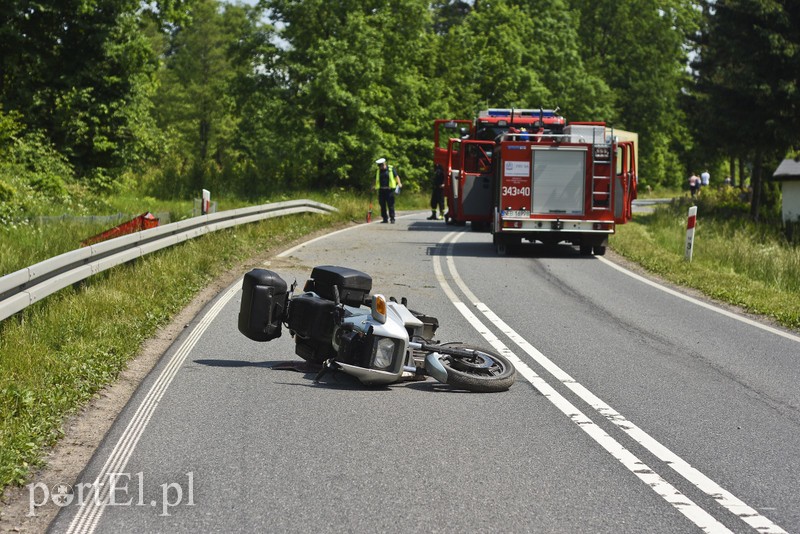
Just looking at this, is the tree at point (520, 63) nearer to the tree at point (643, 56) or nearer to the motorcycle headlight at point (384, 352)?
the tree at point (643, 56)

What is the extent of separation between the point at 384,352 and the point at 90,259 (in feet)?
16.7

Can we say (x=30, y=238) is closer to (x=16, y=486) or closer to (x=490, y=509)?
(x=16, y=486)

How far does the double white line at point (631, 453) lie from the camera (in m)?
5.00

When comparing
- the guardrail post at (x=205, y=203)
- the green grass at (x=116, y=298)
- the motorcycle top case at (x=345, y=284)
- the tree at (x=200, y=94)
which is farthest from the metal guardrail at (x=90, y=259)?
the tree at (x=200, y=94)

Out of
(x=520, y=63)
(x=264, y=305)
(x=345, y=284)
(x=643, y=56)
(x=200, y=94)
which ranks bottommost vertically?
(x=264, y=305)

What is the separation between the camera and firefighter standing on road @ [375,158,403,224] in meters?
28.5

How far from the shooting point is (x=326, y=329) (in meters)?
8.09

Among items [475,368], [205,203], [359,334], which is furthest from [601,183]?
[359,334]

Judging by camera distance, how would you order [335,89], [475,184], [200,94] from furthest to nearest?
[200,94]
[335,89]
[475,184]

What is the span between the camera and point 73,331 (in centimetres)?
936

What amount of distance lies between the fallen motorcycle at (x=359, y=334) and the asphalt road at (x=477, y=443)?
178mm

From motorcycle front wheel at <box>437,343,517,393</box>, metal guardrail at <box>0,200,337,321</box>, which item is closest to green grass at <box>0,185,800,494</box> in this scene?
metal guardrail at <box>0,200,337,321</box>

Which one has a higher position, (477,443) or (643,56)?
(643,56)

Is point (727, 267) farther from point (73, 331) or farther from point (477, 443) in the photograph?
point (477, 443)
